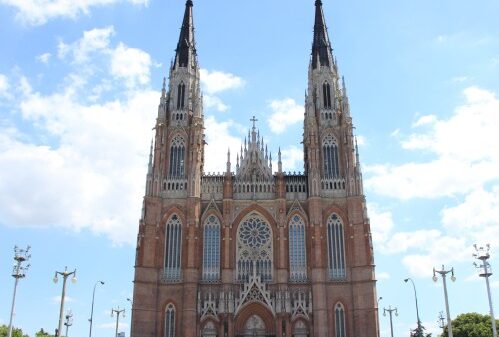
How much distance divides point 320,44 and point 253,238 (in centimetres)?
2655

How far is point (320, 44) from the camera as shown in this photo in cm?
6950

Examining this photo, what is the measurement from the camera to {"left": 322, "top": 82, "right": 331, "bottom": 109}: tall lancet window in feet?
214

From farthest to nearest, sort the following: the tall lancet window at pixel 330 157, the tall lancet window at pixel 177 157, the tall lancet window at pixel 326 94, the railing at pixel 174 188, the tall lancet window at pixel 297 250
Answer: the tall lancet window at pixel 326 94
the tall lancet window at pixel 330 157
the tall lancet window at pixel 177 157
the railing at pixel 174 188
the tall lancet window at pixel 297 250

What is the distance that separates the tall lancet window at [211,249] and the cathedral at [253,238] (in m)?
0.11

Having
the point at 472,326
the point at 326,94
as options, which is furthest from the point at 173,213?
the point at 472,326

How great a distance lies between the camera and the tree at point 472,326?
57594 millimetres

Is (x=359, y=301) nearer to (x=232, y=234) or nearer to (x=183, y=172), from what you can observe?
(x=232, y=234)

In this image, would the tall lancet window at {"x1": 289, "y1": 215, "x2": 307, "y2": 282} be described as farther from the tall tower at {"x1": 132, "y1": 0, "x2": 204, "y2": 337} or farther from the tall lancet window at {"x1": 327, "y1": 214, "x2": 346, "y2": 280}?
the tall tower at {"x1": 132, "y1": 0, "x2": 204, "y2": 337}

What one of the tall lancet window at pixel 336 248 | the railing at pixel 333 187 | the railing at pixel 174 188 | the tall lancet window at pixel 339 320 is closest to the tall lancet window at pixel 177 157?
the railing at pixel 174 188

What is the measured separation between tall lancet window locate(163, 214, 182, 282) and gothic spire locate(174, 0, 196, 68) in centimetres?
1997

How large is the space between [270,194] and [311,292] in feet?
37.0

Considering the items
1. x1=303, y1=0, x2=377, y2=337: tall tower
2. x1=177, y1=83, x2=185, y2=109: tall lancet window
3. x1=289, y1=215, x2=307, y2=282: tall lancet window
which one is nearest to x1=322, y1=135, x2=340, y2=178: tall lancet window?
x1=303, y1=0, x2=377, y2=337: tall tower

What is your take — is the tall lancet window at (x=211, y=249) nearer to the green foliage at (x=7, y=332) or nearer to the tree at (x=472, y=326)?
the green foliage at (x=7, y=332)

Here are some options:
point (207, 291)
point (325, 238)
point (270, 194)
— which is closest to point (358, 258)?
point (325, 238)
